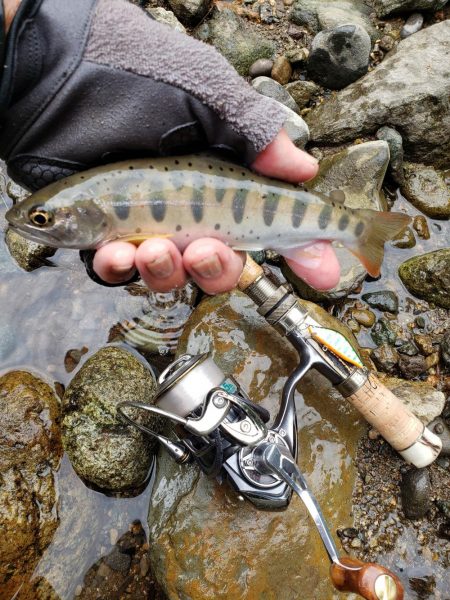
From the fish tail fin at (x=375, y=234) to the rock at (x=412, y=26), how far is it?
288 cm

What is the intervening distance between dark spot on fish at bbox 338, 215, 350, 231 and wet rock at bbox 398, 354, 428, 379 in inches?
50.9

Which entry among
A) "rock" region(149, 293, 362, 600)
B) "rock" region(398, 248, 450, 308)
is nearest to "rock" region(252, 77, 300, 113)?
"rock" region(398, 248, 450, 308)

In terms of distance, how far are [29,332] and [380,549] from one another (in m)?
2.70

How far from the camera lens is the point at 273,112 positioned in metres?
2.57

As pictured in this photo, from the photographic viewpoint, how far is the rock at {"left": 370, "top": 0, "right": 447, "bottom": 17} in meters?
4.88

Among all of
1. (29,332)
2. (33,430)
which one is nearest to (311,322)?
(33,430)

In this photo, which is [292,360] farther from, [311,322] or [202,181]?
[202,181]

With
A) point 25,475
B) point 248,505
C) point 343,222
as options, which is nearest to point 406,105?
point 343,222

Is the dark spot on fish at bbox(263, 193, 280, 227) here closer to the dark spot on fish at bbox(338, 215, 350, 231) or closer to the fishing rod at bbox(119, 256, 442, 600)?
the fishing rod at bbox(119, 256, 442, 600)

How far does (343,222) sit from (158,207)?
1070 millimetres

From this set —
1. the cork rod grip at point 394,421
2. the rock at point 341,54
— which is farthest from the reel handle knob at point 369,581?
the rock at point 341,54

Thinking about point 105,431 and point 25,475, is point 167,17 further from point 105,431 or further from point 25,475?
point 25,475

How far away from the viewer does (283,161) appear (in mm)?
2711

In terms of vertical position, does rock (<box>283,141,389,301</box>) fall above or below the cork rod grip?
above
